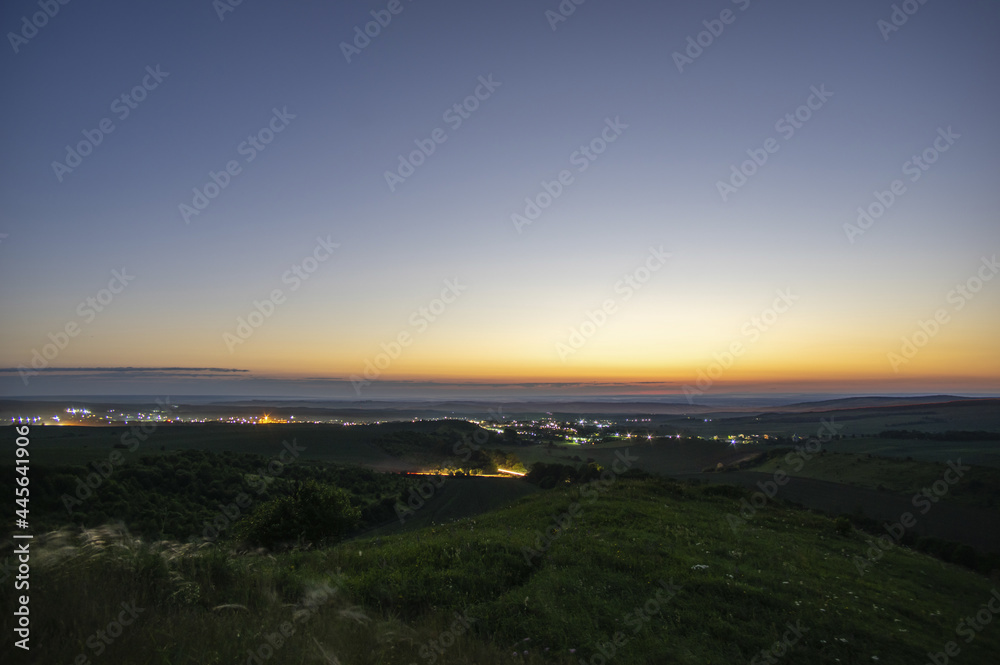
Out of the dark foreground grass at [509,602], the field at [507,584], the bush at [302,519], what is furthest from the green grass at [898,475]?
the bush at [302,519]

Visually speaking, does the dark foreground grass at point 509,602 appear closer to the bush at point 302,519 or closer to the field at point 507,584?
the field at point 507,584

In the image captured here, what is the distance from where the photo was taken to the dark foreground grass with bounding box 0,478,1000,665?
5504 mm

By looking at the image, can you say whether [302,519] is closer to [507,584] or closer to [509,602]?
[507,584]

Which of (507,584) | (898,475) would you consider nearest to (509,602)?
(507,584)

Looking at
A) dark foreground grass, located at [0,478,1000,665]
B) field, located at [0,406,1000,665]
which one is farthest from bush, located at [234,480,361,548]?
dark foreground grass, located at [0,478,1000,665]

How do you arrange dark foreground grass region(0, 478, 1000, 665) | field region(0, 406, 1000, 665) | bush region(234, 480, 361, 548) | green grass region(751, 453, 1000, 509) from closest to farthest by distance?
dark foreground grass region(0, 478, 1000, 665), field region(0, 406, 1000, 665), bush region(234, 480, 361, 548), green grass region(751, 453, 1000, 509)

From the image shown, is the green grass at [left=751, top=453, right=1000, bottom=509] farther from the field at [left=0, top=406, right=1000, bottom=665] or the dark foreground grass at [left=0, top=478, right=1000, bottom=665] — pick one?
the dark foreground grass at [left=0, top=478, right=1000, bottom=665]

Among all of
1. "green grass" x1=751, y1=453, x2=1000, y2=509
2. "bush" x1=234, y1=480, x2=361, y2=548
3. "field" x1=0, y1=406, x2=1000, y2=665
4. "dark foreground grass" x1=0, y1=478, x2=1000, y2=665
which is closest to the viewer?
"dark foreground grass" x1=0, y1=478, x2=1000, y2=665

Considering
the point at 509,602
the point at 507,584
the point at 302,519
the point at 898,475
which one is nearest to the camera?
the point at 509,602

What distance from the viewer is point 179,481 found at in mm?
37219

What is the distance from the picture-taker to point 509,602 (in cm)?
977

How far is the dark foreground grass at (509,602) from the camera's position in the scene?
550cm

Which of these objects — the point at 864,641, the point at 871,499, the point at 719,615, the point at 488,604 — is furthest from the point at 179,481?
the point at 871,499

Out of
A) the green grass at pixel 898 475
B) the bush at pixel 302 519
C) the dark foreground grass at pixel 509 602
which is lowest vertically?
the green grass at pixel 898 475
